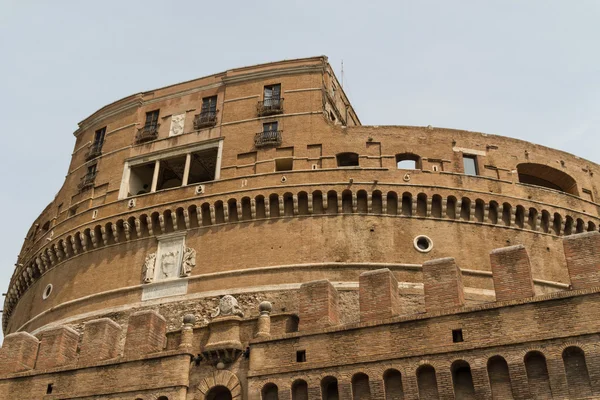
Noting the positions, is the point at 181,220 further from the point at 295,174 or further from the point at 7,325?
the point at 7,325

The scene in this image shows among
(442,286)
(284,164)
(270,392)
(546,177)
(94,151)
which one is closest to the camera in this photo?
(442,286)

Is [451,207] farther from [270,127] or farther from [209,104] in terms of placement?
[209,104]

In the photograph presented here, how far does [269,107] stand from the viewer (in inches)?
1098

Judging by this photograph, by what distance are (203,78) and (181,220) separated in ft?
22.3

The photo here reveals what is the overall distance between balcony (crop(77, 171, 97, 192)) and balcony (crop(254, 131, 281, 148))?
7.36 m

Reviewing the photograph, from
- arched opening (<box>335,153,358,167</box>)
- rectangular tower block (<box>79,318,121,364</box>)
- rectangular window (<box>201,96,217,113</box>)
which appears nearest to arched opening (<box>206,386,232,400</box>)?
rectangular tower block (<box>79,318,121,364</box>)

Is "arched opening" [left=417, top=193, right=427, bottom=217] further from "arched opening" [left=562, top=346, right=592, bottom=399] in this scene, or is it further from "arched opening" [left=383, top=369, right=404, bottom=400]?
"arched opening" [left=562, top=346, right=592, bottom=399]

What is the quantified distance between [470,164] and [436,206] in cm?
239

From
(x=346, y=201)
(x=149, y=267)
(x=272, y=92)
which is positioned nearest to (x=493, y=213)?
(x=346, y=201)

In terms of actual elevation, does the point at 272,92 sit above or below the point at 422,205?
above

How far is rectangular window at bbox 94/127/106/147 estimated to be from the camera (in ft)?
103

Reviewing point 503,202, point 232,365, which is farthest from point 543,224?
point 232,365

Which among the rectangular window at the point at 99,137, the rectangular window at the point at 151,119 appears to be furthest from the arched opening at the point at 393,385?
the rectangular window at the point at 99,137

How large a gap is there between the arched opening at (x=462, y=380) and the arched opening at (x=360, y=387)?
1.55 m
